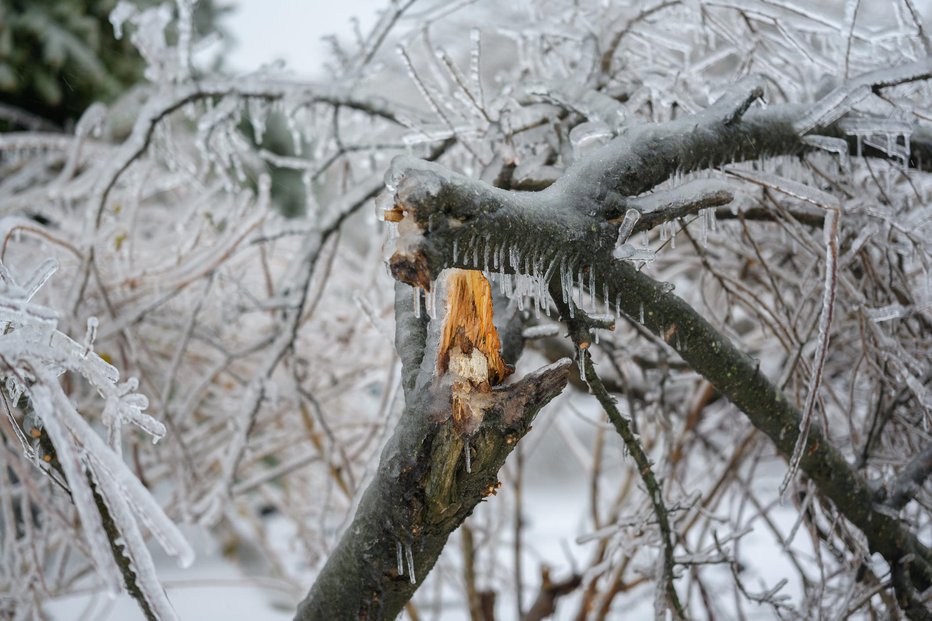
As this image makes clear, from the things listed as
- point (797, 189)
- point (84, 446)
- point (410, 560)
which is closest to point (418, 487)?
point (410, 560)

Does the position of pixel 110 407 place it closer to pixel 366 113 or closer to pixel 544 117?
pixel 544 117

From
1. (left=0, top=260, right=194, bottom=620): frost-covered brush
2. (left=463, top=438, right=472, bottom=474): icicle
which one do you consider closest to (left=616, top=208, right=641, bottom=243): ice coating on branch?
(left=463, top=438, right=472, bottom=474): icicle

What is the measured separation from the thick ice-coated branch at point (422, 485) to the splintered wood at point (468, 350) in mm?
19

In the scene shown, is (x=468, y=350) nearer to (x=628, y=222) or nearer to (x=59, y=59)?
(x=628, y=222)

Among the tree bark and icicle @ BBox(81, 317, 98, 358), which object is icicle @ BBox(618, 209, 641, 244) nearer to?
the tree bark

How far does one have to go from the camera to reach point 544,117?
5.42ft

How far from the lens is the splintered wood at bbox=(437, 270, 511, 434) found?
41.8 inches

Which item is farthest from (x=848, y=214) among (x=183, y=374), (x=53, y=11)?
(x=53, y=11)

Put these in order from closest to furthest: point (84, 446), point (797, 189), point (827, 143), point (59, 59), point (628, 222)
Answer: point (84, 446), point (628, 222), point (797, 189), point (827, 143), point (59, 59)

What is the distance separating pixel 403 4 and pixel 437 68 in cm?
43

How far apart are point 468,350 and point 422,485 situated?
8.5 inches

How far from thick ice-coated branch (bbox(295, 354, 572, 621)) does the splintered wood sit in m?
0.02

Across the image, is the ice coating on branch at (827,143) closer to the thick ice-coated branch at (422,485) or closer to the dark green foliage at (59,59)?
the thick ice-coated branch at (422,485)

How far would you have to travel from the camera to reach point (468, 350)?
1.10 m
